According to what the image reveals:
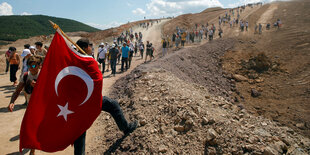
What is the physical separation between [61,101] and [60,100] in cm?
2

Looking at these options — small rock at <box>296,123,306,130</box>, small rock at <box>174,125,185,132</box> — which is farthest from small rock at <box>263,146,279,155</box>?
small rock at <box>296,123,306,130</box>

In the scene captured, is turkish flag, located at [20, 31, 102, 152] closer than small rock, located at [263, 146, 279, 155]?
Yes

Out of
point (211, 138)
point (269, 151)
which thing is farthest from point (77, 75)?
point (269, 151)

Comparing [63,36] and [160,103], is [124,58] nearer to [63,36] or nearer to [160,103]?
[160,103]

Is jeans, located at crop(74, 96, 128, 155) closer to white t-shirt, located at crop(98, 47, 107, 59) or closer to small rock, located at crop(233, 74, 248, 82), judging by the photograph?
white t-shirt, located at crop(98, 47, 107, 59)

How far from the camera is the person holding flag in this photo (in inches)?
113

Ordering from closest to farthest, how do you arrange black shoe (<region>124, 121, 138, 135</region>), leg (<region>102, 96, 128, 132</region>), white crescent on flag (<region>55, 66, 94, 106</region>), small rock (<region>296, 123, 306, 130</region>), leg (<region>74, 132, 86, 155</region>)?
white crescent on flag (<region>55, 66, 94, 106</region>), leg (<region>74, 132, 86, 155</region>), leg (<region>102, 96, 128, 132</region>), black shoe (<region>124, 121, 138, 135</region>), small rock (<region>296, 123, 306, 130</region>)

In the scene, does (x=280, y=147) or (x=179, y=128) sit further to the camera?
(x=179, y=128)

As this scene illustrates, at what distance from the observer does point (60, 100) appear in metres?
2.96

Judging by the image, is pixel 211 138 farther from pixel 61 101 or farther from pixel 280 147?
pixel 61 101

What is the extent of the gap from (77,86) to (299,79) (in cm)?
1364

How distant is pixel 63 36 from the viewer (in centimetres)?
313

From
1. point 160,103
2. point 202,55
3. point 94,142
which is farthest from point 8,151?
point 202,55

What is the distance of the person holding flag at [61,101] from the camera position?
2.88 m
